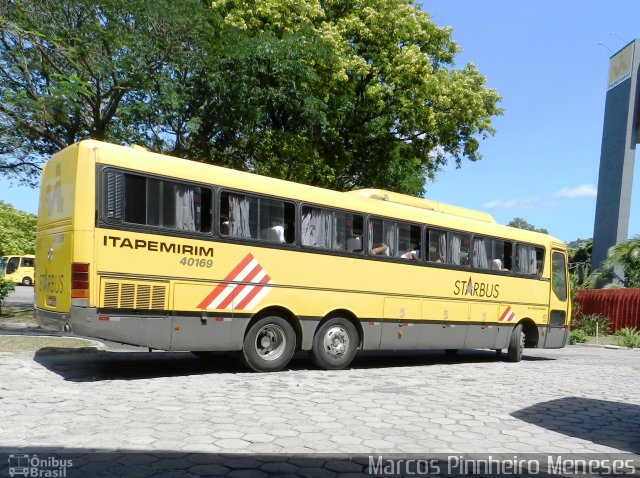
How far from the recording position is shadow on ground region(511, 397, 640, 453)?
623cm

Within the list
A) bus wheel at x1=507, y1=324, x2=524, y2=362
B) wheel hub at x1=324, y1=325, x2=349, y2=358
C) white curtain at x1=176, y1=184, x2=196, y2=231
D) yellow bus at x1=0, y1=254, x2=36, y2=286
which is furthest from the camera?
yellow bus at x1=0, y1=254, x2=36, y2=286

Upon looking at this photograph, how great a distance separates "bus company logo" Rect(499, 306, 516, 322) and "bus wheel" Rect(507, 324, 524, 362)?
35 cm

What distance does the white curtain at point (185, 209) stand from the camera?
8930 mm

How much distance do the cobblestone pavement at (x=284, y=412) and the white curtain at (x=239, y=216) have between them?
Result: 2.26m

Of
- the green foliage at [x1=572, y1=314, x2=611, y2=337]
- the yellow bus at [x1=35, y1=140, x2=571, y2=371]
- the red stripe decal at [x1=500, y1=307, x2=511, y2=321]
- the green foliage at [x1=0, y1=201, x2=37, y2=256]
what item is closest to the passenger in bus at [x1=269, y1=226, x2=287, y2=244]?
the yellow bus at [x1=35, y1=140, x2=571, y2=371]

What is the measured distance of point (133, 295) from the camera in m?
8.39

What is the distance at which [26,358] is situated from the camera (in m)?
10.1

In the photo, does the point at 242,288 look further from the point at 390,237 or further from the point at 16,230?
the point at 16,230

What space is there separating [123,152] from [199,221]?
1.49 meters

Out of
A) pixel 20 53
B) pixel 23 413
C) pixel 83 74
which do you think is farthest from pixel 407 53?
pixel 23 413

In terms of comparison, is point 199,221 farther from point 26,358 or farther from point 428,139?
point 428,139

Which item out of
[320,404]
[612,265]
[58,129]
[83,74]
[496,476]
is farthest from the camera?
[612,265]

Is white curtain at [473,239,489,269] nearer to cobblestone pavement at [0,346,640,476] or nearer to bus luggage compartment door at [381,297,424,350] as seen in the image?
bus luggage compartment door at [381,297,424,350]

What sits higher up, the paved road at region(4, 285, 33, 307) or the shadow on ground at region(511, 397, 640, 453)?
the shadow on ground at region(511, 397, 640, 453)
